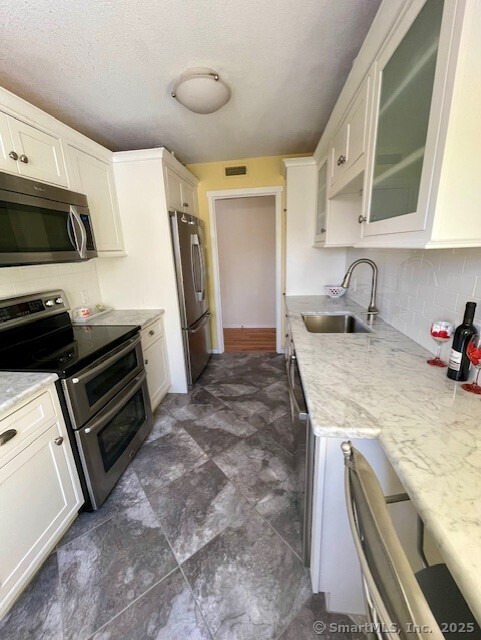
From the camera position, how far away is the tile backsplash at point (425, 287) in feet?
3.51

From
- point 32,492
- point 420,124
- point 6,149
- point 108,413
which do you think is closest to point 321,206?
point 420,124

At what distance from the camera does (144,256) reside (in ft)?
8.13

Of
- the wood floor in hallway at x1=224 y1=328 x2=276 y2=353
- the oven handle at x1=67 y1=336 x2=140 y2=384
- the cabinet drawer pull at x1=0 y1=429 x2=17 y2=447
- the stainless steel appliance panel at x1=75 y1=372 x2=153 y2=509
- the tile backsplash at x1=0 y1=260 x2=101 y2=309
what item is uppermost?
the tile backsplash at x1=0 y1=260 x2=101 y2=309

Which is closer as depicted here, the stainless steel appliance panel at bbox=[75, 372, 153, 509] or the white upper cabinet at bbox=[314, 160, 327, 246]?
the stainless steel appliance panel at bbox=[75, 372, 153, 509]

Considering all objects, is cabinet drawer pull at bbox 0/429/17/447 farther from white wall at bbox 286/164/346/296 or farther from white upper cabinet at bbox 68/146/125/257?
white wall at bbox 286/164/346/296

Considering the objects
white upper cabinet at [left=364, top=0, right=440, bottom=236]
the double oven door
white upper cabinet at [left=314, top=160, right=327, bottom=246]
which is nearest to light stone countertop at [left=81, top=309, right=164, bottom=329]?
the double oven door

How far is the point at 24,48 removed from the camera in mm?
1342

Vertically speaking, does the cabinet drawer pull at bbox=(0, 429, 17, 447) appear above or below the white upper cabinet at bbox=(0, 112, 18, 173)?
below

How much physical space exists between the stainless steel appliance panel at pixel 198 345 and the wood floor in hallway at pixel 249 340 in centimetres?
66

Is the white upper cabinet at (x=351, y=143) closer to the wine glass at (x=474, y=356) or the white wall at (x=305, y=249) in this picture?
the white wall at (x=305, y=249)

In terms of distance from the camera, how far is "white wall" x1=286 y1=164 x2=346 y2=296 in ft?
8.86

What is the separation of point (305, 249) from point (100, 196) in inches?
77.2

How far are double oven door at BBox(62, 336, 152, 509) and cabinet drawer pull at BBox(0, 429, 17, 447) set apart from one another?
0.89 ft

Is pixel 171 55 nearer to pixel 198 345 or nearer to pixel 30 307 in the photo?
pixel 30 307
